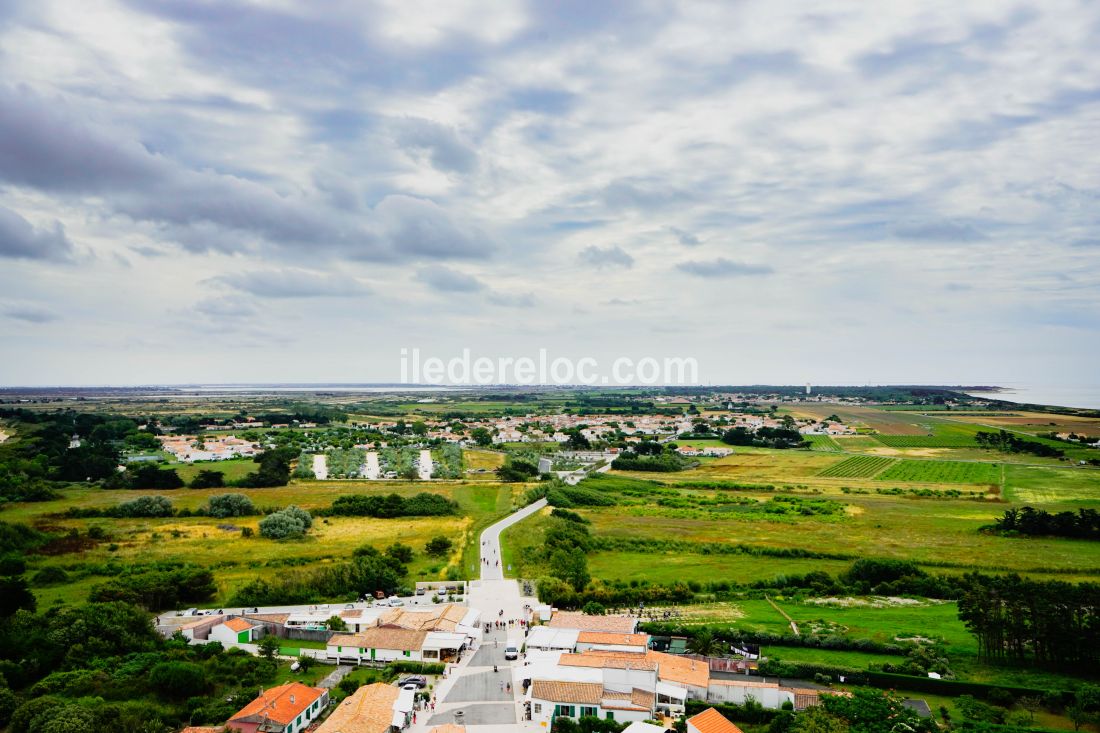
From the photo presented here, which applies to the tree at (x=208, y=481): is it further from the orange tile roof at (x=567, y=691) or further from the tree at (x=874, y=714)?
the tree at (x=874, y=714)

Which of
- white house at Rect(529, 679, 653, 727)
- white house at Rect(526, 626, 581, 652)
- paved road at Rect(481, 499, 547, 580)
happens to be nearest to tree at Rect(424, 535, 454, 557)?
paved road at Rect(481, 499, 547, 580)

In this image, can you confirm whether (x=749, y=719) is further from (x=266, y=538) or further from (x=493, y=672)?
(x=266, y=538)

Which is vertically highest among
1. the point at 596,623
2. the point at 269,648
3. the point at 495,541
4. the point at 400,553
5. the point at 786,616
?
the point at 596,623

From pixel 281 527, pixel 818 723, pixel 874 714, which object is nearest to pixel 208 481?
pixel 281 527

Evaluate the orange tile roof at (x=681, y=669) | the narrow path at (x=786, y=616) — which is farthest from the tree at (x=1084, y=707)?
the orange tile roof at (x=681, y=669)

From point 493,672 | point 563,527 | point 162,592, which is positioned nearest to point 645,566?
point 563,527

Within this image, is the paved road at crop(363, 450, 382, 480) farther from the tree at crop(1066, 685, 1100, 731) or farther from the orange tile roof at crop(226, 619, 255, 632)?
the tree at crop(1066, 685, 1100, 731)

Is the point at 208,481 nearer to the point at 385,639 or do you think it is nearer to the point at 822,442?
the point at 385,639
